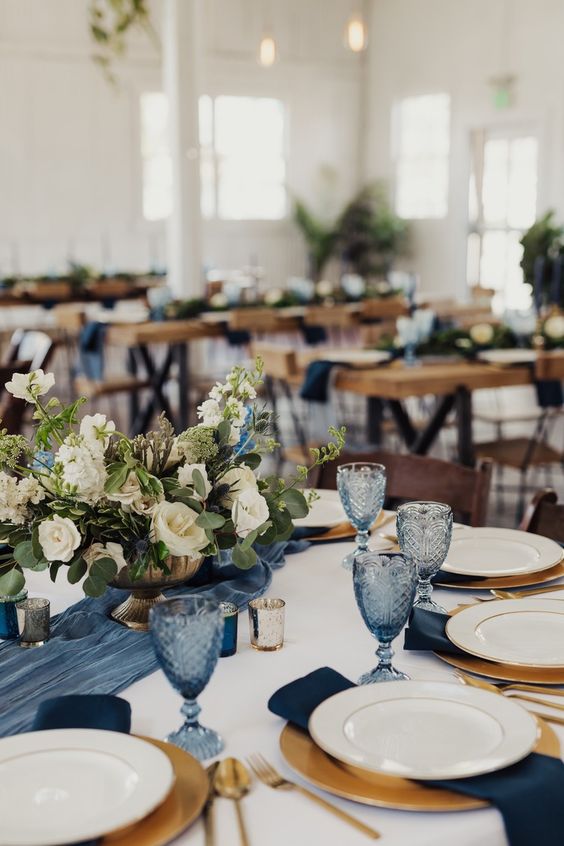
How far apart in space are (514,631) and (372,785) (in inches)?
20.0

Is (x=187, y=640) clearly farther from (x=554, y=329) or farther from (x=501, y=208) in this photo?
(x=501, y=208)

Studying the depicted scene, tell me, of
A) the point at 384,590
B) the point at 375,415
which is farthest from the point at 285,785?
the point at 375,415

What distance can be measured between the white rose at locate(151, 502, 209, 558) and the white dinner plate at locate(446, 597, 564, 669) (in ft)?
1.26

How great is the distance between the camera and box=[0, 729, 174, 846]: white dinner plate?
3.36 ft

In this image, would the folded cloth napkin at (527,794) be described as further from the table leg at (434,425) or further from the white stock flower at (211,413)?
the table leg at (434,425)

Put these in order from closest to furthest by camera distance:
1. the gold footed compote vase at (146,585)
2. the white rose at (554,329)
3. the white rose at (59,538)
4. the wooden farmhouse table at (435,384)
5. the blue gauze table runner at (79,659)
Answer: the blue gauze table runner at (79,659) < the white rose at (59,538) < the gold footed compote vase at (146,585) < the wooden farmhouse table at (435,384) < the white rose at (554,329)

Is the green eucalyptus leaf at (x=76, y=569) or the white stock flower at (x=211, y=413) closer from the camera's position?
the green eucalyptus leaf at (x=76, y=569)

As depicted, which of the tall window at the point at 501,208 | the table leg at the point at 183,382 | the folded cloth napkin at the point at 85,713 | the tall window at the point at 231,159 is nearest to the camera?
the folded cloth napkin at the point at 85,713

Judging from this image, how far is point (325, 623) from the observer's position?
166cm

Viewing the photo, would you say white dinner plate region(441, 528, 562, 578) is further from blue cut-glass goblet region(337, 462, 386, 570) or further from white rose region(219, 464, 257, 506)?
white rose region(219, 464, 257, 506)

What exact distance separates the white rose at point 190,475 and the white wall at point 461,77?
9360mm

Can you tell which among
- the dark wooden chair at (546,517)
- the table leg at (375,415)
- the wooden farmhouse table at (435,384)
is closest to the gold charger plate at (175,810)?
the dark wooden chair at (546,517)

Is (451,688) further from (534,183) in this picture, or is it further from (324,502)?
(534,183)

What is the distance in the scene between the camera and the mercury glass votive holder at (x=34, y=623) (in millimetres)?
1541
